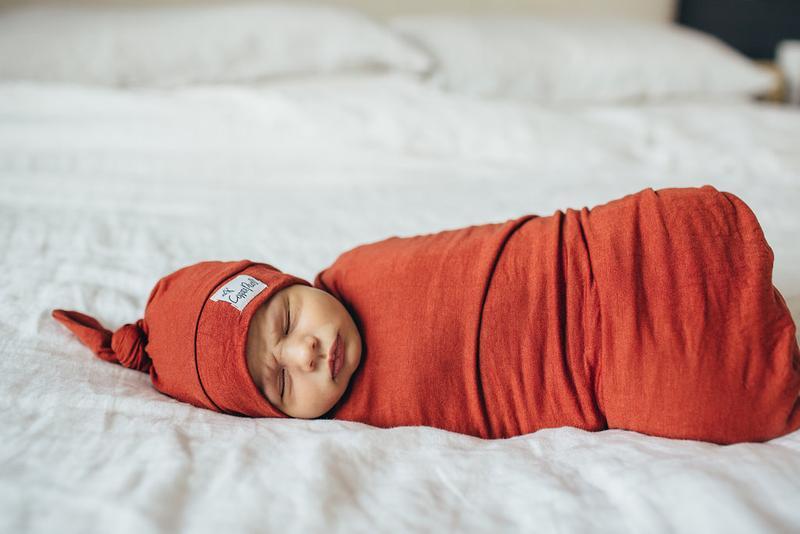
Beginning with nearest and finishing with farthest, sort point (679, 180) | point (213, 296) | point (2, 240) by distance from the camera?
point (213, 296), point (2, 240), point (679, 180)

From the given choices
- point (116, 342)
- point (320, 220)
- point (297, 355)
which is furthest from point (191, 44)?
point (297, 355)

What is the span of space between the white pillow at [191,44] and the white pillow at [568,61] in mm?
174

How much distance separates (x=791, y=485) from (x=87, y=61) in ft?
5.68

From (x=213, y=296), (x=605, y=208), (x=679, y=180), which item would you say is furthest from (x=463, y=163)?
(x=213, y=296)

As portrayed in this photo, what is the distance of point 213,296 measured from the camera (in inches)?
32.5

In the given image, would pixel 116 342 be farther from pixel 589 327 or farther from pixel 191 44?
pixel 191 44

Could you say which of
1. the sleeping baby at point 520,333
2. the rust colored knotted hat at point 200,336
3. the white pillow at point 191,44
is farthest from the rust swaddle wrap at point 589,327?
the white pillow at point 191,44

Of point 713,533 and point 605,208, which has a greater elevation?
point 605,208

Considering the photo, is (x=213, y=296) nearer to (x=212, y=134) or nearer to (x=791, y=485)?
(x=791, y=485)

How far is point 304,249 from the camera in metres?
1.18

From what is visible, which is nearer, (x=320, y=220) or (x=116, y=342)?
(x=116, y=342)

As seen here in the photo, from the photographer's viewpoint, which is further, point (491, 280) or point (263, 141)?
point (263, 141)

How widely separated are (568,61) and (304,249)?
4.30 ft

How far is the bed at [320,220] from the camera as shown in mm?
529
